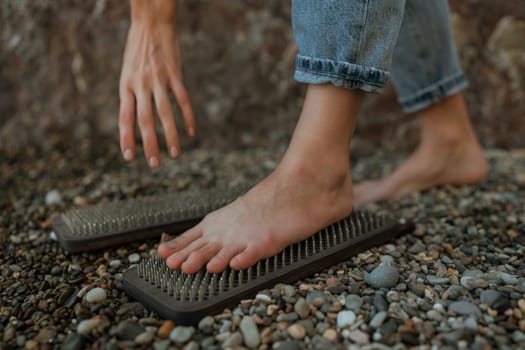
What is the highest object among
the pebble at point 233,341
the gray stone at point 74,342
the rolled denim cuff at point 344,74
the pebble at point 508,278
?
the rolled denim cuff at point 344,74

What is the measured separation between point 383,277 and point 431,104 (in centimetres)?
74

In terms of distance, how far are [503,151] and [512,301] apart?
153 cm

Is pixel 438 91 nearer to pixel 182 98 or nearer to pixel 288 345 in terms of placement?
pixel 182 98

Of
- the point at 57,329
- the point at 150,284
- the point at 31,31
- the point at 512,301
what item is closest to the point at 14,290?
the point at 57,329

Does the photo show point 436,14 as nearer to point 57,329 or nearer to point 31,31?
point 57,329

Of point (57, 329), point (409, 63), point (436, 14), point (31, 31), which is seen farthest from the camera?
point (31, 31)

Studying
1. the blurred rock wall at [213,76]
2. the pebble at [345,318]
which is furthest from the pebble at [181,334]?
the blurred rock wall at [213,76]

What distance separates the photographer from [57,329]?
2.95 ft

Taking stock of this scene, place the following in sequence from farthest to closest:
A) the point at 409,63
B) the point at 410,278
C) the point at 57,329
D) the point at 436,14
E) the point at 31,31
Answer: the point at 31,31 < the point at 409,63 < the point at 436,14 < the point at 410,278 < the point at 57,329

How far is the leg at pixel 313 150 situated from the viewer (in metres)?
1.00

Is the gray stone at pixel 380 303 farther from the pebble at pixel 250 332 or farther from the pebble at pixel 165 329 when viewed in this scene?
the pebble at pixel 165 329

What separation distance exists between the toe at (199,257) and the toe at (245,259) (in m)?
0.05

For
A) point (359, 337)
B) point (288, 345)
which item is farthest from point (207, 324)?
point (359, 337)

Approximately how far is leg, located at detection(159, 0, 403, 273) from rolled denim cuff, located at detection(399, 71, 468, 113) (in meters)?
0.53
